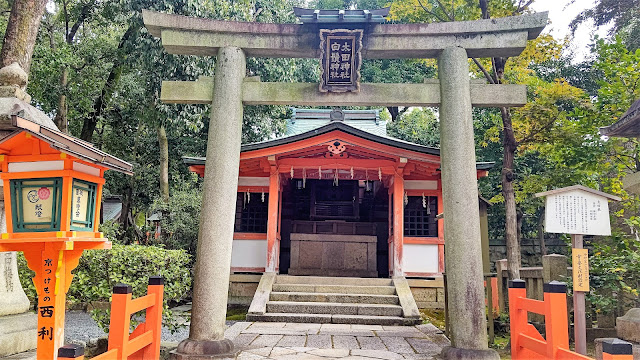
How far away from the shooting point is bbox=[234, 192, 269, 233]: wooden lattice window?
12156mm

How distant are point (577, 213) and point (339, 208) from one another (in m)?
8.54

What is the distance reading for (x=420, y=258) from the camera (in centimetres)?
1162

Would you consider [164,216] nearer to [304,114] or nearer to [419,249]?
[304,114]

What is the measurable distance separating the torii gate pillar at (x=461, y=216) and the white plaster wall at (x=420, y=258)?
6130mm

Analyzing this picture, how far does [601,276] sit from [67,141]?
713 centimetres

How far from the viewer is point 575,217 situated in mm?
5172

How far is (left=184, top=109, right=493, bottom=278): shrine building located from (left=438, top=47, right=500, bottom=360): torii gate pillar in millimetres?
4485

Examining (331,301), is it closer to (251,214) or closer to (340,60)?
(251,214)

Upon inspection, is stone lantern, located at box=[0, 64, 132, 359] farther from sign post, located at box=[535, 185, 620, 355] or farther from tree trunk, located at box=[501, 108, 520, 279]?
tree trunk, located at box=[501, 108, 520, 279]

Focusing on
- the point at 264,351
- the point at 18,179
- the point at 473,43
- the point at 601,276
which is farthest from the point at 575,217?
the point at 18,179

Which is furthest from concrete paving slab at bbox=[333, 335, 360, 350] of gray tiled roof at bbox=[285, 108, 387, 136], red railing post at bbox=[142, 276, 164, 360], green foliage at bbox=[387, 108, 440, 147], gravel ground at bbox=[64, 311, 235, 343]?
green foliage at bbox=[387, 108, 440, 147]

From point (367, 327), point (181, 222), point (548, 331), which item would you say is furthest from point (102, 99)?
point (548, 331)

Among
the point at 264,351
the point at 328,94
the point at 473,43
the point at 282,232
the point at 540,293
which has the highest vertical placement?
the point at 473,43

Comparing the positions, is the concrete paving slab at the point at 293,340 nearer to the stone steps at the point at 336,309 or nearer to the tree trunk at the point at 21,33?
the stone steps at the point at 336,309
